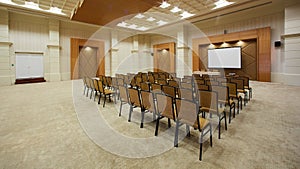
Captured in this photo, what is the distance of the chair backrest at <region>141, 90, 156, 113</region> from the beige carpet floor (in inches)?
14.6

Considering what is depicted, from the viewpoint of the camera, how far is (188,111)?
2096 mm

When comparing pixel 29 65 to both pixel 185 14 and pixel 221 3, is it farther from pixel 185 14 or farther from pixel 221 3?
pixel 221 3

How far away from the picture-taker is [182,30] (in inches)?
481

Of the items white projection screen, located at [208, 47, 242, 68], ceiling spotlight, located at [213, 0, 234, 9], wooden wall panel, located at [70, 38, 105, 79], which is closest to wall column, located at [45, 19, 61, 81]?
wooden wall panel, located at [70, 38, 105, 79]

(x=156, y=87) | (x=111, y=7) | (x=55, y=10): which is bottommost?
(x=156, y=87)

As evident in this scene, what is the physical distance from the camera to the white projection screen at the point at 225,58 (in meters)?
9.51

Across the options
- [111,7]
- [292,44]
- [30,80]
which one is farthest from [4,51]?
[292,44]

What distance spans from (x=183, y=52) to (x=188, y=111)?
1097 centimetres

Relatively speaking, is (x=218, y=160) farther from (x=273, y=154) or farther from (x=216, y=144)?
(x=273, y=154)

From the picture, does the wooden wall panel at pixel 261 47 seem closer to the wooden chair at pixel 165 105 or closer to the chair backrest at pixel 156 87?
the chair backrest at pixel 156 87

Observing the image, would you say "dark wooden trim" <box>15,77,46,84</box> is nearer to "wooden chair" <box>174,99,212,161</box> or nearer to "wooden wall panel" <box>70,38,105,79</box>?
"wooden wall panel" <box>70,38,105,79</box>

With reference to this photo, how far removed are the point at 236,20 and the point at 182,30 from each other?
151 inches

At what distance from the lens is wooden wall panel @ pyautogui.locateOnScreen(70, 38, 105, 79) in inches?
446

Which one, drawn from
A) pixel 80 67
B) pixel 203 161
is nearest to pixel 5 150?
pixel 203 161
